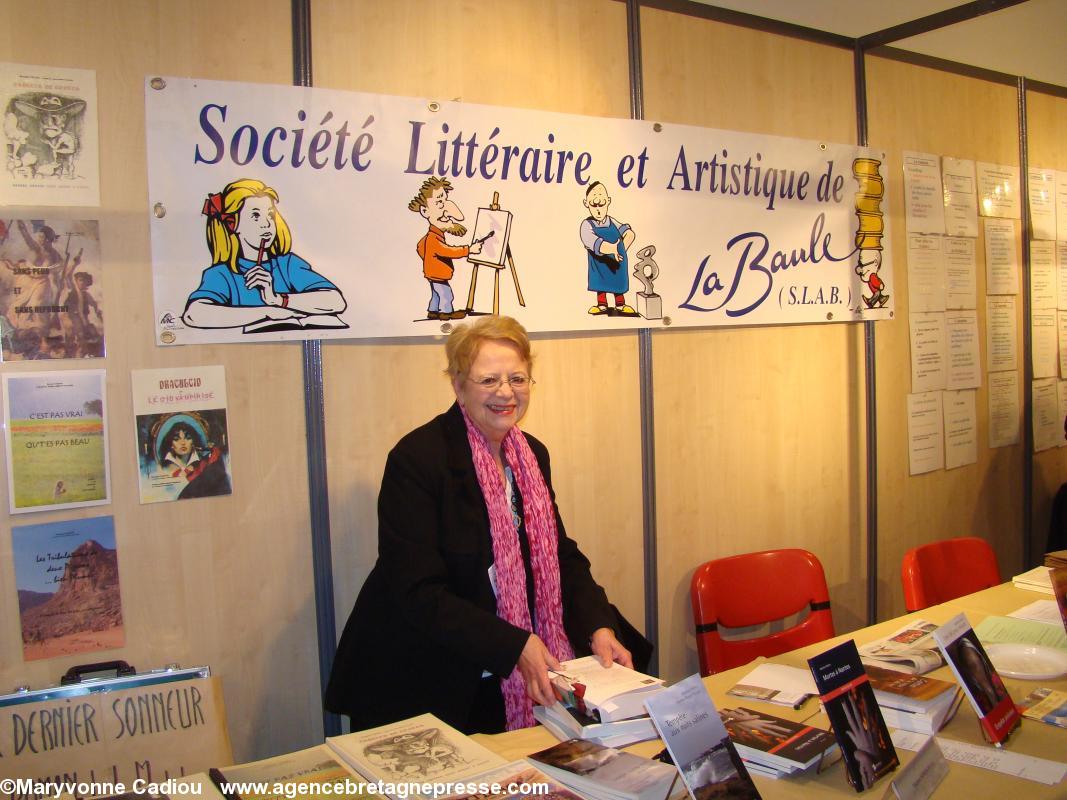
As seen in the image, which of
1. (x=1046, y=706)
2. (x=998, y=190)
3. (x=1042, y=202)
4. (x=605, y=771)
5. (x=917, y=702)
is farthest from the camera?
(x=1042, y=202)

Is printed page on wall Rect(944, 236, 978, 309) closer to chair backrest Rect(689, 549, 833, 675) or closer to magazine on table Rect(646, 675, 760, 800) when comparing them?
chair backrest Rect(689, 549, 833, 675)

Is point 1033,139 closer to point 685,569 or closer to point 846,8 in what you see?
point 846,8

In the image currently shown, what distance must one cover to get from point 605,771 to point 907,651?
106 centimetres

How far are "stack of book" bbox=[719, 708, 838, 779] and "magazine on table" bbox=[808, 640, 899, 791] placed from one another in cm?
8

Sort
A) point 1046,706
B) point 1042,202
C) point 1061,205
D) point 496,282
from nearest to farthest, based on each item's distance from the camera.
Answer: point 1046,706 → point 496,282 → point 1042,202 → point 1061,205

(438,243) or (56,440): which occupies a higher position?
(438,243)

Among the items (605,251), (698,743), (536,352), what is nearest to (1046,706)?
(698,743)

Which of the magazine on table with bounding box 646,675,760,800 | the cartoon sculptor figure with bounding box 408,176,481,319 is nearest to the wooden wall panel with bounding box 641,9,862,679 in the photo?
the cartoon sculptor figure with bounding box 408,176,481,319

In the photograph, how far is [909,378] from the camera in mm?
4289

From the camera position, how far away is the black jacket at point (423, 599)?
2.13 metres

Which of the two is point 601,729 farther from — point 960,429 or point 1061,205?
point 1061,205

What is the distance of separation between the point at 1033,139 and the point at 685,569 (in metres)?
3.55

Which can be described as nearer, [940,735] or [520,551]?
[940,735]

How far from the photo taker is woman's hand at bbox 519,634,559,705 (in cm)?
196
